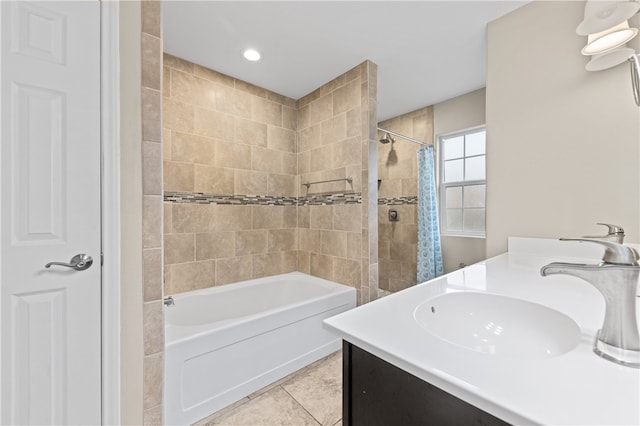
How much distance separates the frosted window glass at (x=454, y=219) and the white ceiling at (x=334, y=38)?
136 centimetres

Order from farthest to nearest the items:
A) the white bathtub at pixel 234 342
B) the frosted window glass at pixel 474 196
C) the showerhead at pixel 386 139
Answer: the showerhead at pixel 386 139 < the frosted window glass at pixel 474 196 < the white bathtub at pixel 234 342

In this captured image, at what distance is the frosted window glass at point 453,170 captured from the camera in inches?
122

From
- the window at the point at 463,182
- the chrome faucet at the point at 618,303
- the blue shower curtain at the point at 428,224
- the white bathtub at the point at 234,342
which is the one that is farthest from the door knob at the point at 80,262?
the window at the point at 463,182

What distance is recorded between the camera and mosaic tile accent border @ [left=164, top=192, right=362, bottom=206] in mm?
2271

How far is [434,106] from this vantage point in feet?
10.5

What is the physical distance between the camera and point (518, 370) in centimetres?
48

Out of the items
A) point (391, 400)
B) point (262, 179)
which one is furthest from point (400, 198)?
point (391, 400)

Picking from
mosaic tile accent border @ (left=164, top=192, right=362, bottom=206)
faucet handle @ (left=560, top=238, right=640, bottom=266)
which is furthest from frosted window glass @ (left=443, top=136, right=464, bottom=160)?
faucet handle @ (left=560, top=238, right=640, bottom=266)

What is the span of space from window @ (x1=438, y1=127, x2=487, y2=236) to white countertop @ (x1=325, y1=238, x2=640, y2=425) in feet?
7.39

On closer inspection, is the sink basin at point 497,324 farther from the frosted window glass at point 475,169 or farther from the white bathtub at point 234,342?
the frosted window glass at point 475,169

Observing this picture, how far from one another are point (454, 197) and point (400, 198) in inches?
25.0

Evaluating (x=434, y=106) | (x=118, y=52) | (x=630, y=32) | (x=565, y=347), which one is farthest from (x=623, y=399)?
(x=434, y=106)

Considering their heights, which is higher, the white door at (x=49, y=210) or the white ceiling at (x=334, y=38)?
the white ceiling at (x=334, y=38)

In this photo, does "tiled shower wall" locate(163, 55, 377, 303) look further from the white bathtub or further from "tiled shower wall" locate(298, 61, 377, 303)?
the white bathtub
